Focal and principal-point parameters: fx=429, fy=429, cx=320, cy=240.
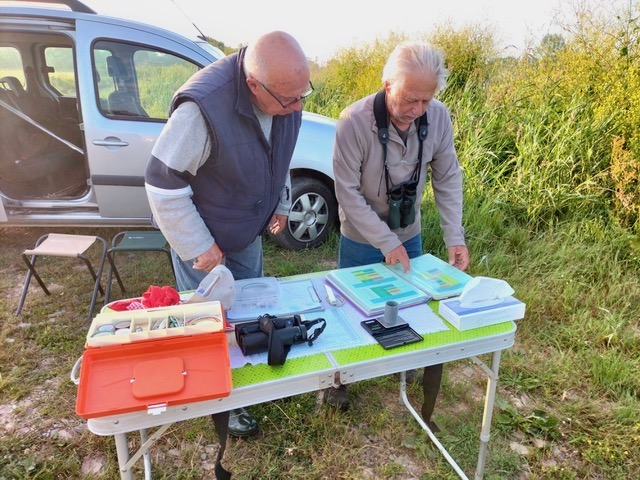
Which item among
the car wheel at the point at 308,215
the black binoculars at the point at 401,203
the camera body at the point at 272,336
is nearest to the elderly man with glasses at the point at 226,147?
the camera body at the point at 272,336

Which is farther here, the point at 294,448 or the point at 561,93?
the point at 561,93

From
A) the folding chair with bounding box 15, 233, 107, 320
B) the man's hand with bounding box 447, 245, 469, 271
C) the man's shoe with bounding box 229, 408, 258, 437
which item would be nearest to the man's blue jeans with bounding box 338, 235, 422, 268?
the man's hand with bounding box 447, 245, 469, 271

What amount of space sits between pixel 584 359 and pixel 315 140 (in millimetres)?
2628

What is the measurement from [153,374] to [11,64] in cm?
433

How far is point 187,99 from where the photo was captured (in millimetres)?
1470

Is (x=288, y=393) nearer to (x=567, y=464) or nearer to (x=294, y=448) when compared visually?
(x=294, y=448)

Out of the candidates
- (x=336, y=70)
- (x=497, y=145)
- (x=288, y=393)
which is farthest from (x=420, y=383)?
(x=336, y=70)

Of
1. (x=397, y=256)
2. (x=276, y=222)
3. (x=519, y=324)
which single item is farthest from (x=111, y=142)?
(x=519, y=324)

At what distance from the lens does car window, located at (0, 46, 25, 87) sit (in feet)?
13.1

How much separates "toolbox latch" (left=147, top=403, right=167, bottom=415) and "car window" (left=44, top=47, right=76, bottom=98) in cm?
385

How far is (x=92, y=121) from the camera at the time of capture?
330 cm

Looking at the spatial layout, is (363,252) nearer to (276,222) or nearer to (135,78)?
(276,222)

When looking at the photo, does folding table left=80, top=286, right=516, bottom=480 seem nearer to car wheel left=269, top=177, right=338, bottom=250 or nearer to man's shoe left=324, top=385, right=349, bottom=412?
man's shoe left=324, top=385, right=349, bottom=412

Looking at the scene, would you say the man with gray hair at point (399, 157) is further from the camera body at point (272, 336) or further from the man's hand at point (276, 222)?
the camera body at point (272, 336)
